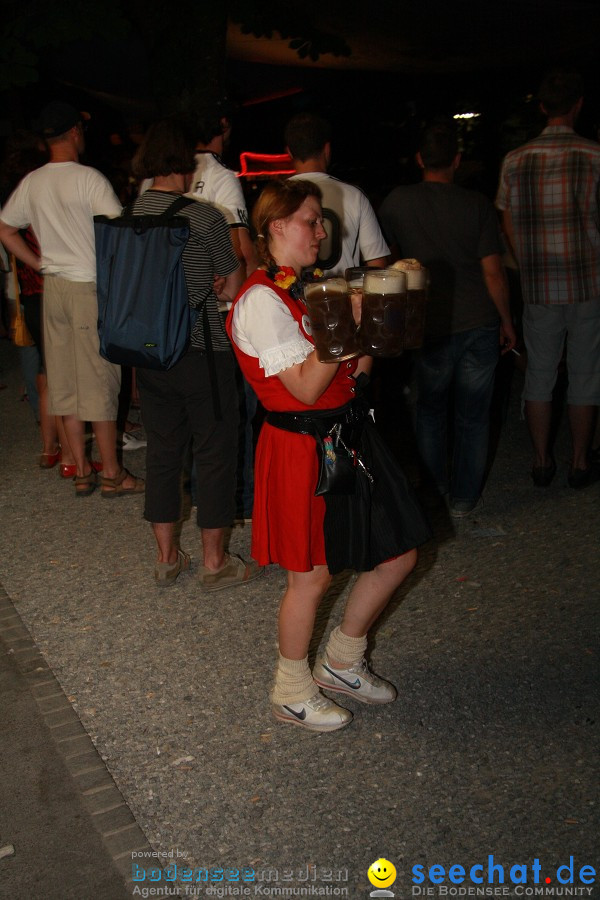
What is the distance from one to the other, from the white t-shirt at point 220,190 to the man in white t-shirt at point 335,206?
35cm

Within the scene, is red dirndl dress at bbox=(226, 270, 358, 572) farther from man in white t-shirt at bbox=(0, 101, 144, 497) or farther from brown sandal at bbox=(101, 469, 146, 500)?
brown sandal at bbox=(101, 469, 146, 500)

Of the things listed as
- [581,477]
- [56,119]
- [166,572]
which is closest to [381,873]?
[166,572]

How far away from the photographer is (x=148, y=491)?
4645 mm

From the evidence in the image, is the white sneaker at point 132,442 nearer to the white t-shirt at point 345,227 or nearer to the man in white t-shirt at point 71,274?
the man in white t-shirt at point 71,274

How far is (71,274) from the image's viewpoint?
566 cm

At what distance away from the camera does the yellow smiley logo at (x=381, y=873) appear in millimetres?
2691

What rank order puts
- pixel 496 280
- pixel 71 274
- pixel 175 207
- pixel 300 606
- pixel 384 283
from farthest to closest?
1. pixel 71 274
2. pixel 496 280
3. pixel 175 207
4. pixel 300 606
5. pixel 384 283

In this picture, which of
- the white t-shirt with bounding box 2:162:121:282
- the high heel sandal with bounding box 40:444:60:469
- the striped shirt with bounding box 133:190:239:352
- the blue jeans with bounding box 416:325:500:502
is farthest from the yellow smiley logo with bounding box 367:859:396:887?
the high heel sandal with bounding box 40:444:60:469

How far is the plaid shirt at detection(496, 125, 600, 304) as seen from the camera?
5.40 meters

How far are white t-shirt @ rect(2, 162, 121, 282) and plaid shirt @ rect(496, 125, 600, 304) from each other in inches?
98.3

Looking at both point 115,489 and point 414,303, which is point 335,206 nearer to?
point 414,303

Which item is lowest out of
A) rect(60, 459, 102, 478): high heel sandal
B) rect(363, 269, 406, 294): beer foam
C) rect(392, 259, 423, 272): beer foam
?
rect(60, 459, 102, 478): high heel sandal

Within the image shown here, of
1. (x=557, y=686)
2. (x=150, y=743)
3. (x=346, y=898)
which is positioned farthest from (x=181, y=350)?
(x=346, y=898)

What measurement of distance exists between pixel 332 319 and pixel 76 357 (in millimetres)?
3555
